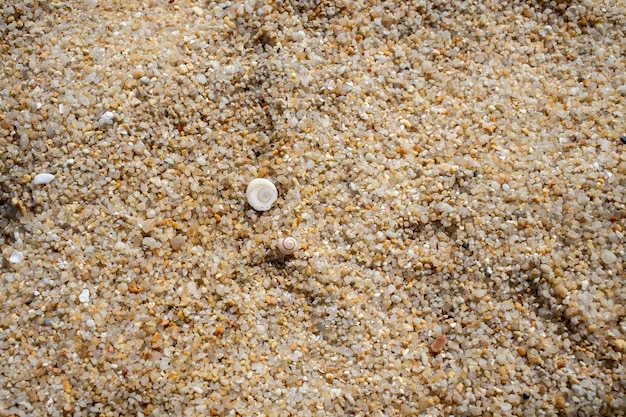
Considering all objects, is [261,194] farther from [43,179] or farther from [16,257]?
[16,257]

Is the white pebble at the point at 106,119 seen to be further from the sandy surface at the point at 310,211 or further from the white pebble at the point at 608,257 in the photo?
the white pebble at the point at 608,257

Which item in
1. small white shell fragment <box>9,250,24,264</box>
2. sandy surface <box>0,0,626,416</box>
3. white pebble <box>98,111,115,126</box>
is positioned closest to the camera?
sandy surface <box>0,0,626,416</box>

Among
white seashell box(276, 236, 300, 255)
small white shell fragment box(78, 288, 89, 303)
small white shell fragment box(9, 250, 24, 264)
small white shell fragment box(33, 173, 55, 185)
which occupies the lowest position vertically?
small white shell fragment box(78, 288, 89, 303)

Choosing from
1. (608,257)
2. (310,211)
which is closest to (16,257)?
(310,211)

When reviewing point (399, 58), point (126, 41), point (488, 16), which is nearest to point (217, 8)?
point (126, 41)

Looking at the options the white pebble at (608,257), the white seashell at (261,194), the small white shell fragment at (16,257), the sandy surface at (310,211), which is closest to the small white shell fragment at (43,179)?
the sandy surface at (310,211)

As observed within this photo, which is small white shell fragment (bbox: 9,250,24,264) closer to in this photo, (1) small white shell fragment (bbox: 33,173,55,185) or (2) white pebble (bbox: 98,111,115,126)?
(1) small white shell fragment (bbox: 33,173,55,185)

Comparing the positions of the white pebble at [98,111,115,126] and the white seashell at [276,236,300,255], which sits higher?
the white pebble at [98,111,115,126]

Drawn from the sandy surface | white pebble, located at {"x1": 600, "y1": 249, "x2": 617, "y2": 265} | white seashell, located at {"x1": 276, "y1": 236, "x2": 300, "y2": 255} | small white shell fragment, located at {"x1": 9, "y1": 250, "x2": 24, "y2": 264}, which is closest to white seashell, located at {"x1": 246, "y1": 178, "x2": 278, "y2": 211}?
the sandy surface

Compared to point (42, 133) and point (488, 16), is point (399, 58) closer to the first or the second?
point (488, 16)
